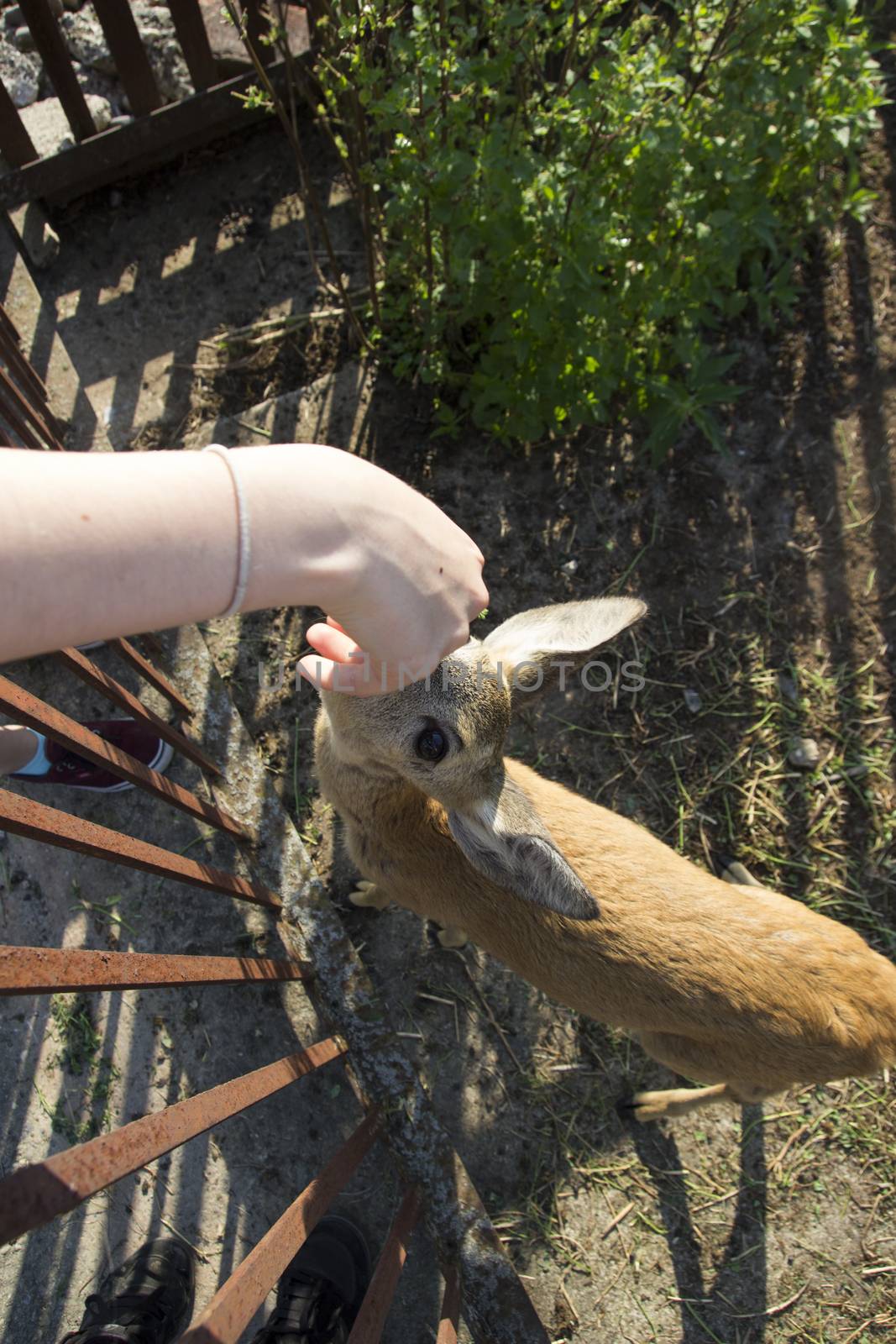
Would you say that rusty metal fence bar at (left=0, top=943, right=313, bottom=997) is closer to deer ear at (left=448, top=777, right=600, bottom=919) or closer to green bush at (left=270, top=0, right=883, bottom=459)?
deer ear at (left=448, top=777, right=600, bottom=919)

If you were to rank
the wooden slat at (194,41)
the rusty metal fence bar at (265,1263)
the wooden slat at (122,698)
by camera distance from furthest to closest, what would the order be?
the wooden slat at (194,41) < the wooden slat at (122,698) < the rusty metal fence bar at (265,1263)

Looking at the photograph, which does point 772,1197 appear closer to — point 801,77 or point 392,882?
point 392,882

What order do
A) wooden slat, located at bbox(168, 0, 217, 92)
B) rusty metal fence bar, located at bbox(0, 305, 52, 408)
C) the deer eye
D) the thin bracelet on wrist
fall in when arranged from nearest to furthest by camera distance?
the thin bracelet on wrist
the deer eye
rusty metal fence bar, located at bbox(0, 305, 52, 408)
wooden slat, located at bbox(168, 0, 217, 92)

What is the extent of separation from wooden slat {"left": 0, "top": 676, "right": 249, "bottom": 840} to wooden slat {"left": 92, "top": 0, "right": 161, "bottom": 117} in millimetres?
3533

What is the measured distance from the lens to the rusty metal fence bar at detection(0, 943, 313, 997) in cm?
157

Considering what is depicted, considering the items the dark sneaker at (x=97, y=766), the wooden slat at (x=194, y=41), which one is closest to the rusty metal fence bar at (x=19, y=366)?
the dark sneaker at (x=97, y=766)

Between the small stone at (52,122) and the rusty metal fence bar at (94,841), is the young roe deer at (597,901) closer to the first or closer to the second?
the rusty metal fence bar at (94,841)

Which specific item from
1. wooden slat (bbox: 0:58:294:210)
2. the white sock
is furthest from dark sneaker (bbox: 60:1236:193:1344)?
wooden slat (bbox: 0:58:294:210)

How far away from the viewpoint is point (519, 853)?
7.88ft

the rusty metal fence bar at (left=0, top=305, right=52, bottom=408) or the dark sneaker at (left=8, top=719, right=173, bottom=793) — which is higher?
the rusty metal fence bar at (left=0, top=305, right=52, bottom=408)

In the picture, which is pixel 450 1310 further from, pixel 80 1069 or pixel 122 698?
pixel 122 698

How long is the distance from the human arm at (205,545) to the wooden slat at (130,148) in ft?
13.5

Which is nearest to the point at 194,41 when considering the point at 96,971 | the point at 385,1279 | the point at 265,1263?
the point at 96,971

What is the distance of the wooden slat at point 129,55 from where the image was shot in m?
3.86
